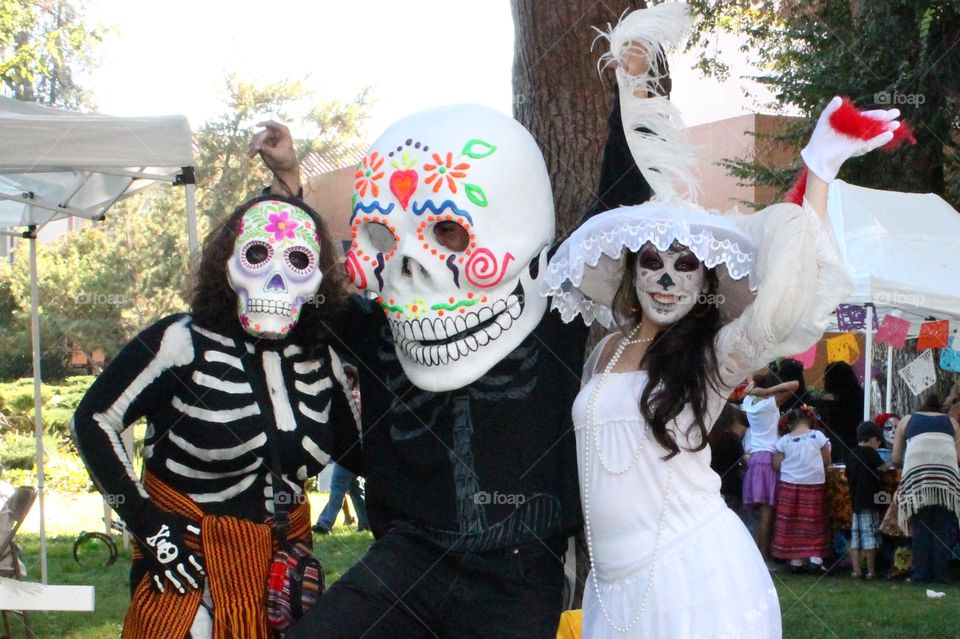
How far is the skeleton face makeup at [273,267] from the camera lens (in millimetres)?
3012

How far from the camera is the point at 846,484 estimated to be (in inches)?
342

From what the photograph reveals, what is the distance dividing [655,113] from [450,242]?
2.05ft

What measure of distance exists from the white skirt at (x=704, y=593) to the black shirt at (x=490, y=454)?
0.32 meters

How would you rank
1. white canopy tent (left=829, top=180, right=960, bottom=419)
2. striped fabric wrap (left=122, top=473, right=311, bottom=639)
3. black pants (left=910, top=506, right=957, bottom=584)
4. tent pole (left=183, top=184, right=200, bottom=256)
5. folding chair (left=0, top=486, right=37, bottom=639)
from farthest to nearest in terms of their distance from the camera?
1. white canopy tent (left=829, top=180, right=960, bottom=419)
2. black pants (left=910, top=506, right=957, bottom=584)
3. folding chair (left=0, top=486, right=37, bottom=639)
4. tent pole (left=183, top=184, right=200, bottom=256)
5. striped fabric wrap (left=122, top=473, right=311, bottom=639)

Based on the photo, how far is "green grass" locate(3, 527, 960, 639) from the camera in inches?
253

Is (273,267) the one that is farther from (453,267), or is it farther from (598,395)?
(598,395)

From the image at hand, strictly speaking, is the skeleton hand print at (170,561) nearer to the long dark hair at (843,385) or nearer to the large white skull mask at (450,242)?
the large white skull mask at (450,242)

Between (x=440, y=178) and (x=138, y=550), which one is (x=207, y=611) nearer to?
(x=138, y=550)

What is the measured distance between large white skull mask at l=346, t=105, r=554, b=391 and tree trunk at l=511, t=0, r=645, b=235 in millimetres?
1101

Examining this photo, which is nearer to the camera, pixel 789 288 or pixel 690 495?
pixel 789 288

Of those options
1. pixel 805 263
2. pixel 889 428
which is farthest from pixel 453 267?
pixel 889 428

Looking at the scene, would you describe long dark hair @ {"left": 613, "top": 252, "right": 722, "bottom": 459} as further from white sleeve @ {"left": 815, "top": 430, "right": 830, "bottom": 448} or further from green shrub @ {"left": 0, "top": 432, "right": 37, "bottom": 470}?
green shrub @ {"left": 0, "top": 432, "right": 37, "bottom": 470}

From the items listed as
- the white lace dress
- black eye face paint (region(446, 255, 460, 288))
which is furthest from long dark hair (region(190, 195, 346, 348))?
the white lace dress

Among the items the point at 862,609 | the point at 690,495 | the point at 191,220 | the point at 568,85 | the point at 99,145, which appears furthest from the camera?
the point at 862,609
